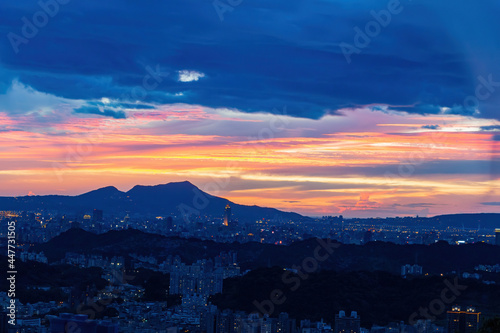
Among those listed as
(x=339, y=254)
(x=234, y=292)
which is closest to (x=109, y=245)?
(x=339, y=254)

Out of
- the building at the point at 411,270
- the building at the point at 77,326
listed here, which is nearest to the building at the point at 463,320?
the building at the point at 77,326

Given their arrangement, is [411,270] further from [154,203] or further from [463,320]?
[154,203]

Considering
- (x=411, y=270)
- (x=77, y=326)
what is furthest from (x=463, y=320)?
(x=411, y=270)

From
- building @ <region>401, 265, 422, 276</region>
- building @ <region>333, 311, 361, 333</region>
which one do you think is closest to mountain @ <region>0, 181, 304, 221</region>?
building @ <region>401, 265, 422, 276</region>

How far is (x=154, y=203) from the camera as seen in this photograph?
118062 millimetres

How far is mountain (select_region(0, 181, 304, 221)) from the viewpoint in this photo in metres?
103

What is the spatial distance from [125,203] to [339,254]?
69.1 metres

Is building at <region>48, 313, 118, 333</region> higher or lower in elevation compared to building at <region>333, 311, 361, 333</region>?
higher

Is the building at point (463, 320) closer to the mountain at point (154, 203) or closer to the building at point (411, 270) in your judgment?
the building at point (411, 270)

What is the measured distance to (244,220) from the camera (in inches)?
4097

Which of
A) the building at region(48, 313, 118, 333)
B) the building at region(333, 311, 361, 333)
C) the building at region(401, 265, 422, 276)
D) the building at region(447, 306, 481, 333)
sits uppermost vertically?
the building at region(401, 265, 422, 276)

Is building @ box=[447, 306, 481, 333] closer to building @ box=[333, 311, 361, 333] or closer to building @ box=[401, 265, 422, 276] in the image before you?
building @ box=[333, 311, 361, 333]

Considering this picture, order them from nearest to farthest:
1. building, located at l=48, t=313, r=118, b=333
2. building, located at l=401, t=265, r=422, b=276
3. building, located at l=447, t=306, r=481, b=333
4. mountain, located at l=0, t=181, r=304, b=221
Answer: building, located at l=48, t=313, r=118, b=333, building, located at l=447, t=306, r=481, b=333, building, located at l=401, t=265, r=422, b=276, mountain, located at l=0, t=181, r=304, b=221

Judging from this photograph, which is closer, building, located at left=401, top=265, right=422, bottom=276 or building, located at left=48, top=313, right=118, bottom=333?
building, located at left=48, top=313, right=118, bottom=333
